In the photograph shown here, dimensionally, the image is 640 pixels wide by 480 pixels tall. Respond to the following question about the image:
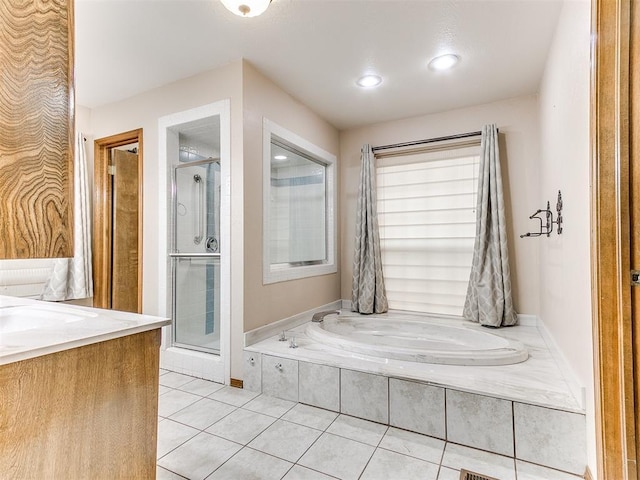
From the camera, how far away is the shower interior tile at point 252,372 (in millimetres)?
2330

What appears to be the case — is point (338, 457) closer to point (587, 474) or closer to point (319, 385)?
point (319, 385)

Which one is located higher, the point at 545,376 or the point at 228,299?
the point at 228,299

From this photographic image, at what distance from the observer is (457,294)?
10.8 feet

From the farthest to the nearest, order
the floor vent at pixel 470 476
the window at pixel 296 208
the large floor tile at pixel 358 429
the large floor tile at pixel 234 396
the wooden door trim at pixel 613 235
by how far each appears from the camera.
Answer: the window at pixel 296 208 → the large floor tile at pixel 234 396 → the large floor tile at pixel 358 429 → the floor vent at pixel 470 476 → the wooden door trim at pixel 613 235

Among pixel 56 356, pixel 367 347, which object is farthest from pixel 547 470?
pixel 56 356

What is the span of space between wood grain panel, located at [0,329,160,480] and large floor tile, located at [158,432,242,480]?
13.9 inches

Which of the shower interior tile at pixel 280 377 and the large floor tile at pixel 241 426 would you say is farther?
the shower interior tile at pixel 280 377

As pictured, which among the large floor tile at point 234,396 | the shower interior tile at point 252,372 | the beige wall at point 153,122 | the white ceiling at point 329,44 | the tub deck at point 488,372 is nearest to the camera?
the tub deck at point 488,372

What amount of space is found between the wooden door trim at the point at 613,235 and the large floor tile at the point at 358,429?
96cm

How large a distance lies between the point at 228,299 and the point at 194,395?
0.69m

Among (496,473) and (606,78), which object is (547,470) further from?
(606,78)

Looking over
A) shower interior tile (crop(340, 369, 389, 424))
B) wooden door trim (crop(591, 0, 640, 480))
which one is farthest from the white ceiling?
shower interior tile (crop(340, 369, 389, 424))

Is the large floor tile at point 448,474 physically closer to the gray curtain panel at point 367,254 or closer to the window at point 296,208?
the window at point 296,208

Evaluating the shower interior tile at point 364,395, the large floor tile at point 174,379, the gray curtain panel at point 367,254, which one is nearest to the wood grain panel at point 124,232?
the large floor tile at point 174,379
